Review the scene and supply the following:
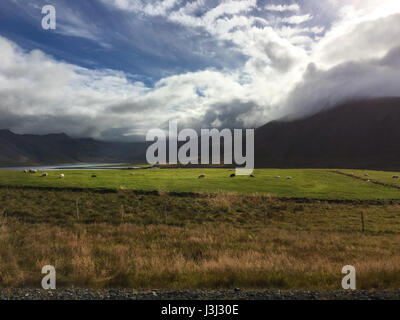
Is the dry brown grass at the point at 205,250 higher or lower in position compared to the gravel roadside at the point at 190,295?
lower

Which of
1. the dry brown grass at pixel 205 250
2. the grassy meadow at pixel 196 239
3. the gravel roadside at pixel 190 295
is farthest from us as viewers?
the grassy meadow at pixel 196 239

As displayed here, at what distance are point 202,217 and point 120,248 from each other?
53.8 ft

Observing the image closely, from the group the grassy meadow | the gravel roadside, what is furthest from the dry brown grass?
the gravel roadside

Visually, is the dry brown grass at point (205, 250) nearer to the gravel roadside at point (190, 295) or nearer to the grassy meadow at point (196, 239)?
the grassy meadow at point (196, 239)

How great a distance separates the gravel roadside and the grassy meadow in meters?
1.24

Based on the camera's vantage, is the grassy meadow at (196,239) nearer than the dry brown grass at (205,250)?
No

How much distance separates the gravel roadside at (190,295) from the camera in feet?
27.7

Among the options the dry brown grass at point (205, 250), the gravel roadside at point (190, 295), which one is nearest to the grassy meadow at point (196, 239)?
the dry brown grass at point (205, 250)

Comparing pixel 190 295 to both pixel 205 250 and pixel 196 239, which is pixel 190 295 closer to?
pixel 205 250

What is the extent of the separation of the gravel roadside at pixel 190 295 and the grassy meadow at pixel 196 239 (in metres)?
1.24

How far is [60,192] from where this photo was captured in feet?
144

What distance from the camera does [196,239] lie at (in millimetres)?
19516
